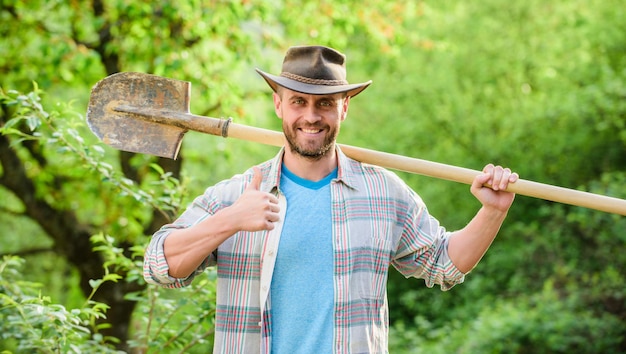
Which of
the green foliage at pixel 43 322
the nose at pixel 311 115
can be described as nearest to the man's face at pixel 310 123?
the nose at pixel 311 115

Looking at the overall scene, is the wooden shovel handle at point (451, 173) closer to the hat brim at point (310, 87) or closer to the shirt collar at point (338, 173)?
the shirt collar at point (338, 173)

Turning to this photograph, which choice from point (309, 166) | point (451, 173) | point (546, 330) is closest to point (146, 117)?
point (309, 166)

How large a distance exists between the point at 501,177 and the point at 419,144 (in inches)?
370

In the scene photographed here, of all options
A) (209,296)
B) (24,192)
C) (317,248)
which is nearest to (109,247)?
(209,296)

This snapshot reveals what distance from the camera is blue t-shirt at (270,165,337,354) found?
8.38 feet

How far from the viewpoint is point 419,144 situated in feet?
39.5

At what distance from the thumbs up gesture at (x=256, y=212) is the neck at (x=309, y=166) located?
0.35m

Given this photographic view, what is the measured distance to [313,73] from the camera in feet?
8.77

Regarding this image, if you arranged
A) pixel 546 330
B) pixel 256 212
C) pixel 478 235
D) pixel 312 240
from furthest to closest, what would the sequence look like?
pixel 546 330
pixel 478 235
pixel 312 240
pixel 256 212

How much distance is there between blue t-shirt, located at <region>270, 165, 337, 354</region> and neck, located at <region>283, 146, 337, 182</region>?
5.0 inches

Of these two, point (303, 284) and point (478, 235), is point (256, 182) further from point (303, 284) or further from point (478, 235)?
point (478, 235)

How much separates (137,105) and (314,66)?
0.85 m

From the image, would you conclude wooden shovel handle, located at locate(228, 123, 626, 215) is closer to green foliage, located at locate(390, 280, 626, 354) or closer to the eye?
the eye

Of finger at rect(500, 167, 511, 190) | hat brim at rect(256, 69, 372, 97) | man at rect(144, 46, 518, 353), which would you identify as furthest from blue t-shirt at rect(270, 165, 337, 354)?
finger at rect(500, 167, 511, 190)
